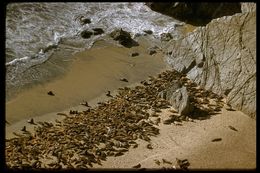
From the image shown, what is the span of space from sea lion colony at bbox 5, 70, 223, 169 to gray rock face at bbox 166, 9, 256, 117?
1.82ft

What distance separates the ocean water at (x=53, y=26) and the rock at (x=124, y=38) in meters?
0.69

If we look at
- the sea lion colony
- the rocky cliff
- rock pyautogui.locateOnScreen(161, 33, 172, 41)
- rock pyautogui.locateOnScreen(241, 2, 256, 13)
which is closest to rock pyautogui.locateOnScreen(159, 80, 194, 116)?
the sea lion colony

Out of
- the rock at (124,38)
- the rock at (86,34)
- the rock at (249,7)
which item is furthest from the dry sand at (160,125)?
the rock at (249,7)

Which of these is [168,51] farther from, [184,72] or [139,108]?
[139,108]

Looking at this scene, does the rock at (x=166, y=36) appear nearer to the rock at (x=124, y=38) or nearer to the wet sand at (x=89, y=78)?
the wet sand at (x=89, y=78)

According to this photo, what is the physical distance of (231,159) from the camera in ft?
36.6

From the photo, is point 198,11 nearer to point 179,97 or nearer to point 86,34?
point 86,34

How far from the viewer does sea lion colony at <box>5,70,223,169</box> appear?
11086mm

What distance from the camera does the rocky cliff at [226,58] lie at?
1352 cm

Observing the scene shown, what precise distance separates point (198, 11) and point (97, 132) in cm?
1005

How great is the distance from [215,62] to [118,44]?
402 cm

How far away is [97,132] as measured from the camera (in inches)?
475

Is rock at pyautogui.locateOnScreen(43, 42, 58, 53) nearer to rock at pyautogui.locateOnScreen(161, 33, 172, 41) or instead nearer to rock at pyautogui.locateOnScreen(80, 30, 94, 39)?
rock at pyautogui.locateOnScreen(80, 30, 94, 39)

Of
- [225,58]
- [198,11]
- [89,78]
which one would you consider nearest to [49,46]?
→ [89,78]
